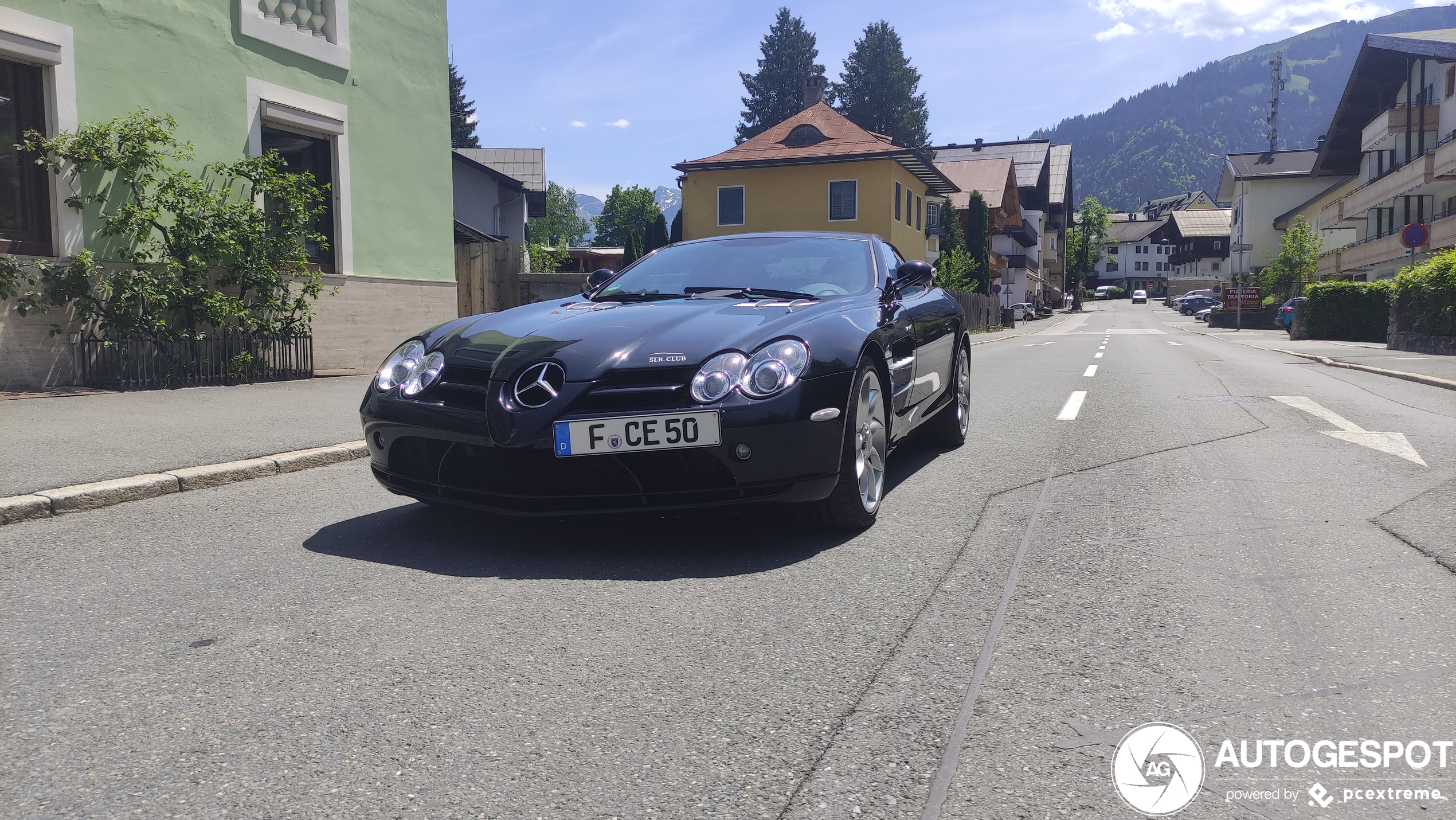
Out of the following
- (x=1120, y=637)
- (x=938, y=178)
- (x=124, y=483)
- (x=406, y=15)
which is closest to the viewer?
(x=1120, y=637)

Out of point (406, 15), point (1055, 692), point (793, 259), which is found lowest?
point (1055, 692)

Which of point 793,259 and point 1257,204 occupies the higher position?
point 1257,204

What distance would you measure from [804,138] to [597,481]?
37.6 meters

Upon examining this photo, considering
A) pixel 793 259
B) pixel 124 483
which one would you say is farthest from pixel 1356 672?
pixel 124 483

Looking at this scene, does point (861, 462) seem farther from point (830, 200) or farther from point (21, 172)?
point (830, 200)

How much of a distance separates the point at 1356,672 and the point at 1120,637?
1.99ft

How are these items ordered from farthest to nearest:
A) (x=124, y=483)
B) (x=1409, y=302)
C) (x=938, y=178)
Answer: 1. (x=938, y=178)
2. (x=1409, y=302)
3. (x=124, y=483)

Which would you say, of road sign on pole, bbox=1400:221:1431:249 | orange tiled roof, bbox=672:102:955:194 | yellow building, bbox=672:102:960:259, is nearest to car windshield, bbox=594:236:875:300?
road sign on pole, bbox=1400:221:1431:249

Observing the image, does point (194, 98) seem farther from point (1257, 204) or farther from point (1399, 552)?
point (1257, 204)

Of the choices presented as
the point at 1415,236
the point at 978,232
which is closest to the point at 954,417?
the point at 1415,236

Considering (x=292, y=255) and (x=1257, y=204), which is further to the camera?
(x=1257, y=204)

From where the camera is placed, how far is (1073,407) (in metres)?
9.88

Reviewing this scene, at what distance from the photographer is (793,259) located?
18.3 feet

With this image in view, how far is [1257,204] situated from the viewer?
234 ft
